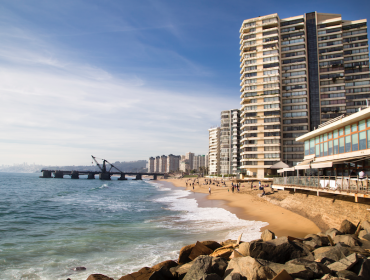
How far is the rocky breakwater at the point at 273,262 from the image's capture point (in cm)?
696

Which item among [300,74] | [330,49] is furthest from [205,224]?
[330,49]

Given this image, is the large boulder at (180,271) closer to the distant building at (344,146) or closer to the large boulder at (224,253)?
the large boulder at (224,253)

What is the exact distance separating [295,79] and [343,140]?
2079 inches

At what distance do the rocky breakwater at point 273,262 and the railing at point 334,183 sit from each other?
3596 millimetres

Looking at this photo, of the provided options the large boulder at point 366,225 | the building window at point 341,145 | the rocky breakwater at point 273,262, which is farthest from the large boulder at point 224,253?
the building window at point 341,145

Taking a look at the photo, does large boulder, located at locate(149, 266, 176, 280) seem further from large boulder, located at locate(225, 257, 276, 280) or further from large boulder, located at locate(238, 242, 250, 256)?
large boulder, located at locate(238, 242, 250, 256)

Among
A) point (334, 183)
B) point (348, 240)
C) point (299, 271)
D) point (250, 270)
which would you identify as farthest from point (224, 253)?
point (334, 183)

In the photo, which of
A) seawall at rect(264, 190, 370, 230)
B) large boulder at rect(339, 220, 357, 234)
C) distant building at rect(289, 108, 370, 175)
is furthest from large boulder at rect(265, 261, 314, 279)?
distant building at rect(289, 108, 370, 175)

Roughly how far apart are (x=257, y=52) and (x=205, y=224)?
62.1 m

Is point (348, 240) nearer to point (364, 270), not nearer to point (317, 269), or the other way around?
point (364, 270)

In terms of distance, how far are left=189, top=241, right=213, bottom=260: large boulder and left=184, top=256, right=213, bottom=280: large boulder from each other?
2.44m

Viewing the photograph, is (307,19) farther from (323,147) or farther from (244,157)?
(323,147)

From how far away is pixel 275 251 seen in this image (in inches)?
348

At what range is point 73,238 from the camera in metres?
17.0
